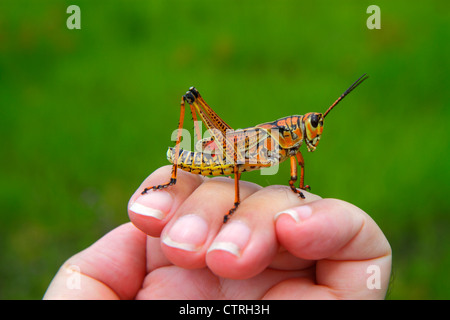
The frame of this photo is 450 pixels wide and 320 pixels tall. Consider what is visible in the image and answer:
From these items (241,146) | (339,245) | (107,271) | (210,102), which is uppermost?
(210,102)

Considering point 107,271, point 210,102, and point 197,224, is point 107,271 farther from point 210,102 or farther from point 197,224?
point 210,102

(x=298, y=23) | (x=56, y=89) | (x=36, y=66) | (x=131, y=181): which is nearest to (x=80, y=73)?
(x=56, y=89)

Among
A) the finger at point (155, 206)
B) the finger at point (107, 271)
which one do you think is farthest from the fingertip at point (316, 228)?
the finger at point (107, 271)

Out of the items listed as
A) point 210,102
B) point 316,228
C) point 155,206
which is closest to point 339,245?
point 316,228

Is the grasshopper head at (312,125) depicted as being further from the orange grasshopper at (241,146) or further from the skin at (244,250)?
the skin at (244,250)

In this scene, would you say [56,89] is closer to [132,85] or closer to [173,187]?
[132,85]

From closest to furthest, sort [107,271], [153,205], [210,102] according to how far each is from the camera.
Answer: [153,205]
[107,271]
[210,102]
